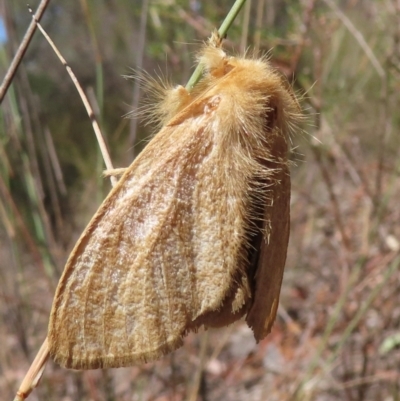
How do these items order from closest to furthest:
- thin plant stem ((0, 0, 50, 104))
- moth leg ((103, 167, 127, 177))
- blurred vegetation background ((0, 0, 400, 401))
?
thin plant stem ((0, 0, 50, 104)) < moth leg ((103, 167, 127, 177)) < blurred vegetation background ((0, 0, 400, 401))

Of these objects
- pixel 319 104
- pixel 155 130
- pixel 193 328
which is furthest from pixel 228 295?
pixel 319 104

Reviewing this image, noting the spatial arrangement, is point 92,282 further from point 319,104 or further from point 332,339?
point 332,339

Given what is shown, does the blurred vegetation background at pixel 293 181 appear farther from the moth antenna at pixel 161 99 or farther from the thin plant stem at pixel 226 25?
the thin plant stem at pixel 226 25

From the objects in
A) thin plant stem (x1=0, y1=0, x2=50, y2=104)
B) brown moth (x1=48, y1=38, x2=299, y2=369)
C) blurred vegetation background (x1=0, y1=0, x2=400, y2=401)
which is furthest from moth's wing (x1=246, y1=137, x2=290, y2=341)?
thin plant stem (x1=0, y1=0, x2=50, y2=104)

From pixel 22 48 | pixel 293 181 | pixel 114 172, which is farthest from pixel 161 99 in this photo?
pixel 293 181

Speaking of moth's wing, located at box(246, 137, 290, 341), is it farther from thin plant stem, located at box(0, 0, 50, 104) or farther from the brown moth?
thin plant stem, located at box(0, 0, 50, 104)

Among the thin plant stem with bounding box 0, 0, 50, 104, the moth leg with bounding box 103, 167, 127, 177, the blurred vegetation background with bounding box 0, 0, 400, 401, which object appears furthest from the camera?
the blurred vegetation background with bounding box 0, 0, 400, 401

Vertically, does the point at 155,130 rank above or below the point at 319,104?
above
